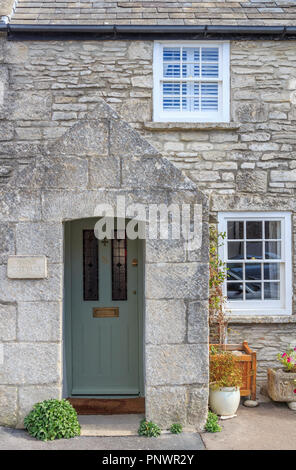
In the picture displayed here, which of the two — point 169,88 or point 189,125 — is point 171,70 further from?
point 189,125

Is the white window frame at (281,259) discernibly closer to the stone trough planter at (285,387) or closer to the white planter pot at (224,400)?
the stone trough planter at (285,387)

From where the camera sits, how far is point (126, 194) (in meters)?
4.82

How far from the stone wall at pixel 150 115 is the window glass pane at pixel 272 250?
581 mm

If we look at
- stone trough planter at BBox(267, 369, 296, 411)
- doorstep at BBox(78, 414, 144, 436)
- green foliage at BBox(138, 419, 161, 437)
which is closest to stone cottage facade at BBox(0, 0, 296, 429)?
stone trough planter at BBox(267, 369, 296, 411)

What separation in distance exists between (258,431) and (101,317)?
96.0 inches

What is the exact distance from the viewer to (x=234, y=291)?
650 cm

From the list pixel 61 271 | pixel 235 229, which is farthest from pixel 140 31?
pixel 61 271

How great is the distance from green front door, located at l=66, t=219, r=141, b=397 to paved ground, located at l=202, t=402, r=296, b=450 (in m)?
1.46

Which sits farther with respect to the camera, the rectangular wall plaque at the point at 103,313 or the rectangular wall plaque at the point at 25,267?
the rectangular wall plaque at the point at 103,313

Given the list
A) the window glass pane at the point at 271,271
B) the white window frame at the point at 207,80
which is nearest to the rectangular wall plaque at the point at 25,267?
the white window frame at the point at 207,80

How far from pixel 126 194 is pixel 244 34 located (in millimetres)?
3374

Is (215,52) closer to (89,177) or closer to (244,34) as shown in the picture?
(244,34)

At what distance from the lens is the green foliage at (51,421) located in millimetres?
4543

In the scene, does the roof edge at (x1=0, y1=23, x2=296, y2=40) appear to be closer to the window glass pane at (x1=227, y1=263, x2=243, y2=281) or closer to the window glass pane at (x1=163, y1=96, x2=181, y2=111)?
the window glass pane at (x1=163, y1=96, x2=181, y2=111)
